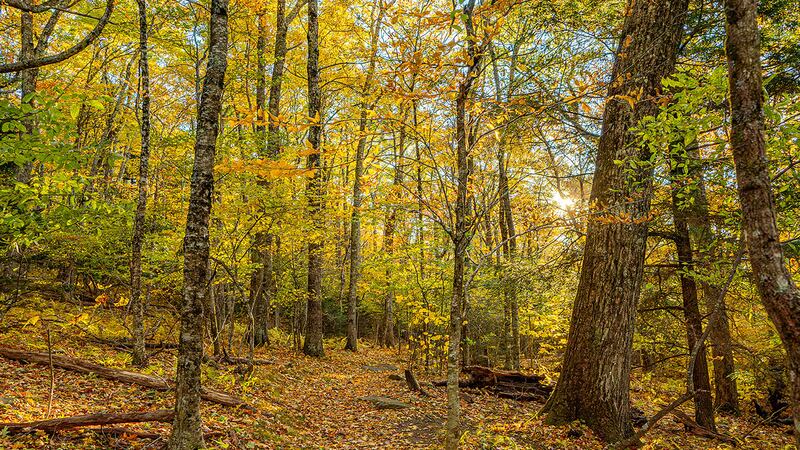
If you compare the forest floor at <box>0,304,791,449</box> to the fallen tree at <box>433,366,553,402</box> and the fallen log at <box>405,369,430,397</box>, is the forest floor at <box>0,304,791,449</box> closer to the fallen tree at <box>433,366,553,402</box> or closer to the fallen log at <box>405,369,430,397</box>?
the fallen log at <box>405,369,430,397</box>

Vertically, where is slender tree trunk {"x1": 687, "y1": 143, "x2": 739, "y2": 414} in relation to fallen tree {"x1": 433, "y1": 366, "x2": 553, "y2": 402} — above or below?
above

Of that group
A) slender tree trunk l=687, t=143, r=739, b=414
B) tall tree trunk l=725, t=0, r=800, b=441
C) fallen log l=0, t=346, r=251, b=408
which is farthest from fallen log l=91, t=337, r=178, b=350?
slender tree trunk l=687, t=143, r=739, b=414

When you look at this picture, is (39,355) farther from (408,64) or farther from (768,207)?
(768,207)

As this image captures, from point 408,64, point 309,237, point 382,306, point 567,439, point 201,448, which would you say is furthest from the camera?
point 382,306

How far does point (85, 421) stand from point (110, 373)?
2.43m

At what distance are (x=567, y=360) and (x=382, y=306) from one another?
16.2 m

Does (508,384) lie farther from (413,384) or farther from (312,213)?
(312,213)

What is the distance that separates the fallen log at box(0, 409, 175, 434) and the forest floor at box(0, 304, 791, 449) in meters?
0.09

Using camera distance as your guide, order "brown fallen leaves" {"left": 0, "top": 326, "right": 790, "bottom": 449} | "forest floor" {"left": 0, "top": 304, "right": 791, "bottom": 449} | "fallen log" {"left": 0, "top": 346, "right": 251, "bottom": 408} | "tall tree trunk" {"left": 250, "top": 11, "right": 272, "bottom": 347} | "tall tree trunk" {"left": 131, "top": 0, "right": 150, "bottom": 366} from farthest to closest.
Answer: "tall tree trunk" {"left": 250, "top": 11, "right": 272, "bottom": 347} → "tall tree trunk" {"left": 131, "top": 0, "right": 150, "bottom": 366} → "fallen log" {"left": 0, "top": 346, "right": 251, "bottom": 408} → "forest floor" {"left": 0, "top": 304, "right": 791, "bottom": 449} → "brown fallen leaves" {"left": 0, "top": 326, "right": 790, "bottom": 449}

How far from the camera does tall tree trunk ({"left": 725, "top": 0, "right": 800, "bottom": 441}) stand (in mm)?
2682

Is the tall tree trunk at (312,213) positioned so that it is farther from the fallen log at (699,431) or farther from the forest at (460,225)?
the fallen log at (699,431)

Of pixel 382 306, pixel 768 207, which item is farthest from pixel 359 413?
pixel 382 306

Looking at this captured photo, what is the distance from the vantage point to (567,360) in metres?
6.63

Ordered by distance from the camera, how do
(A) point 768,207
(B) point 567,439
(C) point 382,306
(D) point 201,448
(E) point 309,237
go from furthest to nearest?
1. (C) point 382,306
2. (E) point 309,237
3. (B) point 567,439
4. (D) point 201,448
5. (A) point 768,207
